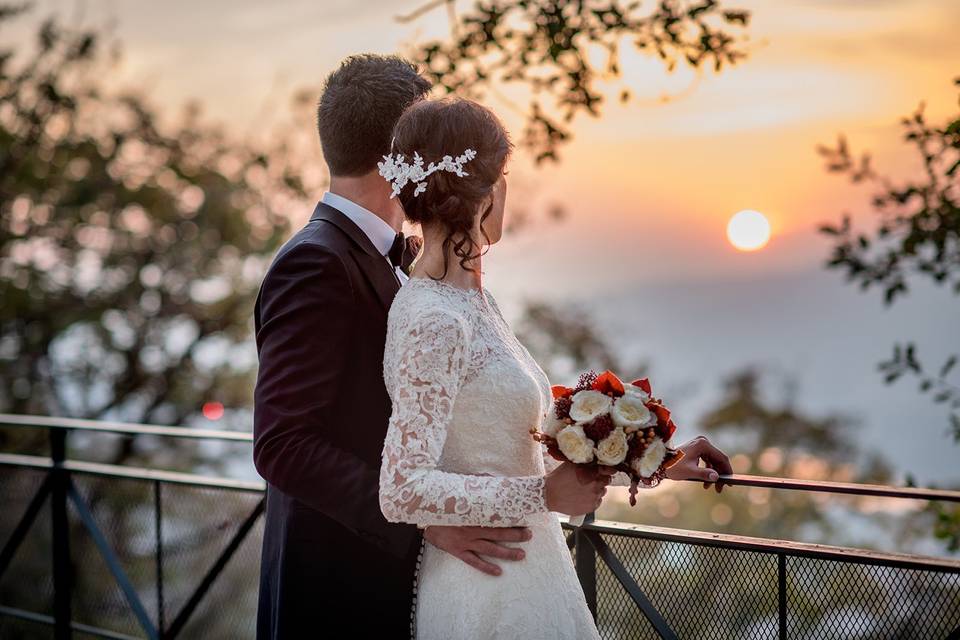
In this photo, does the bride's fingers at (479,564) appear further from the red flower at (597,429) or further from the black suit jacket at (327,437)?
the red flower at (597,429)

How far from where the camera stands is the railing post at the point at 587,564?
8.23 ft

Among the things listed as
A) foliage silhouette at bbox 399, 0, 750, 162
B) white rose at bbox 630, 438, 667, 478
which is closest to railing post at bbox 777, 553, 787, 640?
white rose at bbox 630, 438, 667, 478

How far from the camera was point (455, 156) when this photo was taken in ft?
6.33

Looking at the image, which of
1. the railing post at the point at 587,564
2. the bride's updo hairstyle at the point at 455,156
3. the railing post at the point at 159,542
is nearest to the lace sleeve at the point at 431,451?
the bride's updo hairstyle at the point at 455,156

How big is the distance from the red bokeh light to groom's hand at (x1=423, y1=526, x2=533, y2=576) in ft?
34.2

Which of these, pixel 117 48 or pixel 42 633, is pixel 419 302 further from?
pixel 117 48

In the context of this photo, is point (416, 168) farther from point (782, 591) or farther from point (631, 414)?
point (782, 591)

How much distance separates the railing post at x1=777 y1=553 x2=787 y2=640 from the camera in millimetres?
2209

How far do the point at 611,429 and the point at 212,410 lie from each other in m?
10.7

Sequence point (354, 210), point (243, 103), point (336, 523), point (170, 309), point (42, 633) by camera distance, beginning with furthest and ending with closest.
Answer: point (243, 103), point (170, 309), point (42, 633), point (354, 210), point (336, 523)

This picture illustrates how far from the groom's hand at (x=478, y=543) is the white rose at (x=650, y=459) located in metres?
0.29

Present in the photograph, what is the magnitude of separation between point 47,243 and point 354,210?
9.44 m

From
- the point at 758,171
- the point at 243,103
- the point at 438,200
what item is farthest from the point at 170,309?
the point at 758,171

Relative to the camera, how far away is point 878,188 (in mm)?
3627
